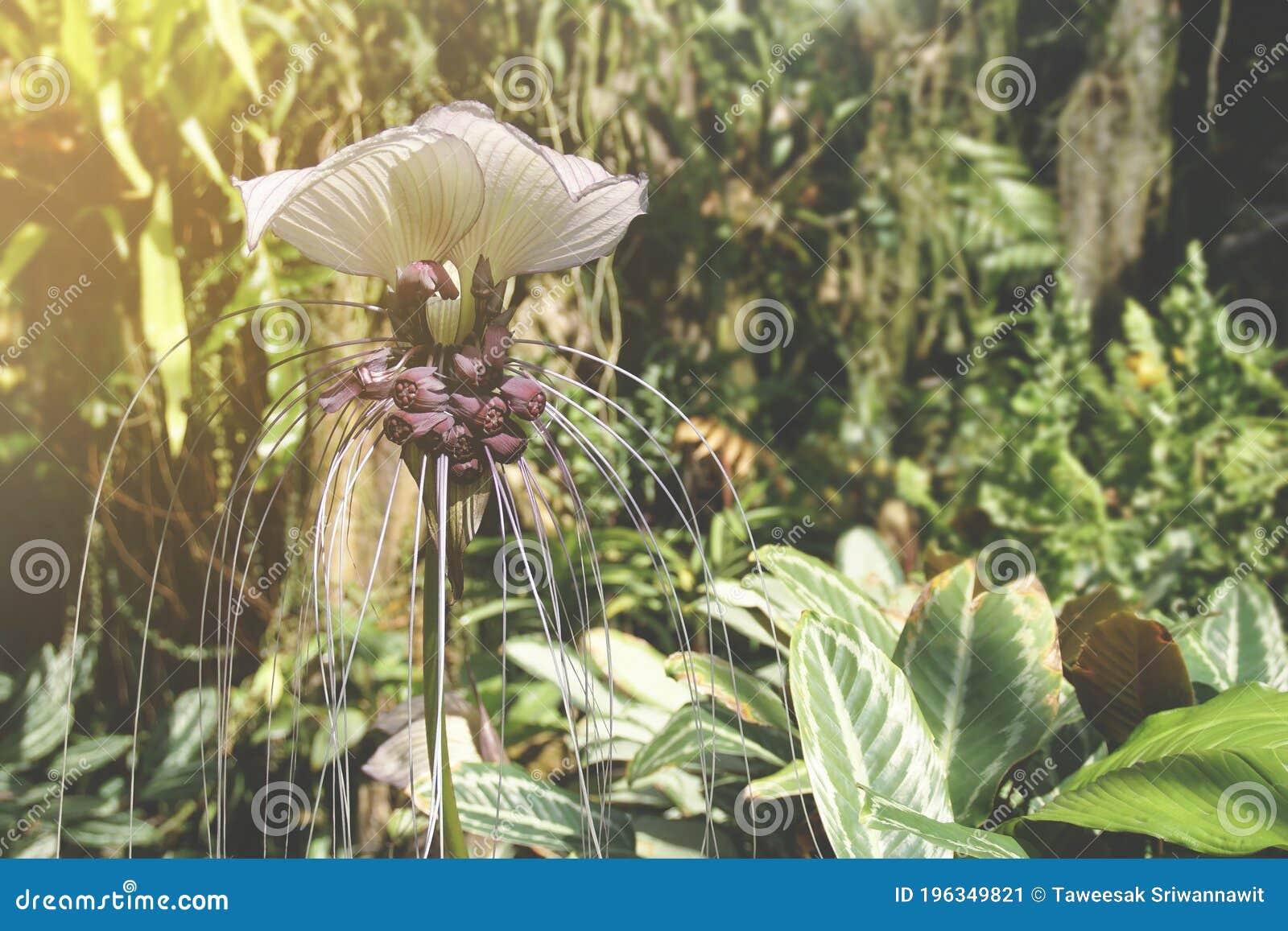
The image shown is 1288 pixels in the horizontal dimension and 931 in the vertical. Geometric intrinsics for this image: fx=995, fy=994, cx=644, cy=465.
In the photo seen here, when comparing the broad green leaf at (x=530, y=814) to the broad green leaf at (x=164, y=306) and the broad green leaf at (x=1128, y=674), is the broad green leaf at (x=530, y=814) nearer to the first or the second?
the broad green leaf at (x=1128, y=674)

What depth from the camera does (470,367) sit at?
0.67 m

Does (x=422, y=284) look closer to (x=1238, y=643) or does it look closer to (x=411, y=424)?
(x=411, y=424)

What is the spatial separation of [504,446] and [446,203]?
0.17 meters

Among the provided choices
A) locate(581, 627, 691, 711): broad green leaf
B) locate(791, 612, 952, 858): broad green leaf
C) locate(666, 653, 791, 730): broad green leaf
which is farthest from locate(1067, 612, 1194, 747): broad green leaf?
locate(581, 627, 691, 711): broad green leaf

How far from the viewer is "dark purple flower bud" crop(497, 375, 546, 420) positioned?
68 cm

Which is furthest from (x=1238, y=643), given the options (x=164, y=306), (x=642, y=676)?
(x=164, y=306)

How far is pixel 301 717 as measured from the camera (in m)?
1.42

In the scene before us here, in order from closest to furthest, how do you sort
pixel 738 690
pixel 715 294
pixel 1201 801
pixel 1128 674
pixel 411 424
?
pixel 411 424 → pixel 1201 801 → pixel 1128 674 → pixel 738 690 → pixel 715 294

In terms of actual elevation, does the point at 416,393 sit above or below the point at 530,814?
above

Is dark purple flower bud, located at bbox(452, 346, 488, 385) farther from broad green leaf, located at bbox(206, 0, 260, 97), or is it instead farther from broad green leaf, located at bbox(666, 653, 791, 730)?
broad green leaf, located at bbox(206, 0, 260, 97)

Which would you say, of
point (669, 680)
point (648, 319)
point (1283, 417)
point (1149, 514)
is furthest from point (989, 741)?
point (1283, 417)

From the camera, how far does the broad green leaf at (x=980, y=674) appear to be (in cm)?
88

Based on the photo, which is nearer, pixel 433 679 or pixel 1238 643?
pixel 433 679

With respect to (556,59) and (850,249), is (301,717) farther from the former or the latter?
(850,249)
